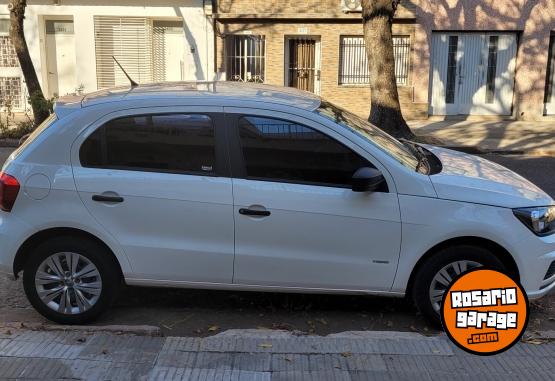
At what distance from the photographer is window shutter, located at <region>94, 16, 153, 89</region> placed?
16.4 meters

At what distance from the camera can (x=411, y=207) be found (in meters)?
3.96

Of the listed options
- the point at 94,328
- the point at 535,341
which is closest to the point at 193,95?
the point at 94,328

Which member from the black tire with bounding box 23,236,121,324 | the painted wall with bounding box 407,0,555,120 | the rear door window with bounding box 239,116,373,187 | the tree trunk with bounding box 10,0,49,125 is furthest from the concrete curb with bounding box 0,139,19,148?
the painted wall with bounding box 407,0,555,120

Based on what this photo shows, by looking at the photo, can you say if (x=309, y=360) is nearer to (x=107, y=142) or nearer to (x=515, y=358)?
(x=515, y=358)

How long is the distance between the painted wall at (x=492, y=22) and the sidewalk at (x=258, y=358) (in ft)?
44.3

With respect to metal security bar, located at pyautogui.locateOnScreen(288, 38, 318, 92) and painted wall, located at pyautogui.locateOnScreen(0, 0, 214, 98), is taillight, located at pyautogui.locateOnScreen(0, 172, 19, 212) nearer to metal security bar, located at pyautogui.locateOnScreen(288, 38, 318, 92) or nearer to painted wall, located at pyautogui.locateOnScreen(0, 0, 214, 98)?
painted wall, located at pyautogui.locateOnScreen(0, 0, 214, 98)

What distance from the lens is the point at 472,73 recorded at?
53.8ft

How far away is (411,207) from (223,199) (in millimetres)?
1281

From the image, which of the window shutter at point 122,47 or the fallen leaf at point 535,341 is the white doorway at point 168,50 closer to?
the window shutter at point 122,47

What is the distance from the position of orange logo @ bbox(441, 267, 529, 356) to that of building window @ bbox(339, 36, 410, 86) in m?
14.3

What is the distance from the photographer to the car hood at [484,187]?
3969 millimetres

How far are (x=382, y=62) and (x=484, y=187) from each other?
801 centimetres

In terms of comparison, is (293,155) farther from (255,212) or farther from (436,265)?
(436,265)

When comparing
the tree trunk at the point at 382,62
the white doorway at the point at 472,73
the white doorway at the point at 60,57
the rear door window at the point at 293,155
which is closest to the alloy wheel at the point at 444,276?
the rear door window at the point at 293,155
